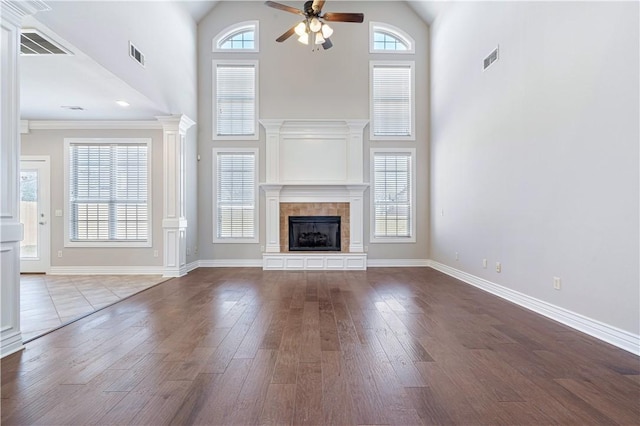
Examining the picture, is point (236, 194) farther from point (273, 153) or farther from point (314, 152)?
point (314, 152)

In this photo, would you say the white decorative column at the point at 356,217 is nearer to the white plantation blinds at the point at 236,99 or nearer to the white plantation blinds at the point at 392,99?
the white plantation blinds at the point at 392,99

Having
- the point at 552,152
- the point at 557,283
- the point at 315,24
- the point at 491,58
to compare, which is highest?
the point at 315,24

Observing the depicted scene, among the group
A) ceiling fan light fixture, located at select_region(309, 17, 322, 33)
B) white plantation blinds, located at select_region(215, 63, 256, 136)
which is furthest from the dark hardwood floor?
white plantation blinds, located at select_region(215, 63, 256, 136)

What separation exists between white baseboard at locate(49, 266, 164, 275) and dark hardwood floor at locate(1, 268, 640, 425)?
117 inches

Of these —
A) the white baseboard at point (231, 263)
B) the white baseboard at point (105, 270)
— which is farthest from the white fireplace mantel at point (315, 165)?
the white baseboard at point (105, 270)

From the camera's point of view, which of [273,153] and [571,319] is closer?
[571,319]

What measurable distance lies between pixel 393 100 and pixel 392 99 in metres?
0.03

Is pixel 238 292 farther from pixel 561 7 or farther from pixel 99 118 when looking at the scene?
pixel 561 7

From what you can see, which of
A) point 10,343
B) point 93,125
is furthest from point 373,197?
point 10,343

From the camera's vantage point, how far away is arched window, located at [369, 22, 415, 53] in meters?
7.86

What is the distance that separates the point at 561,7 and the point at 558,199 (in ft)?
6.19

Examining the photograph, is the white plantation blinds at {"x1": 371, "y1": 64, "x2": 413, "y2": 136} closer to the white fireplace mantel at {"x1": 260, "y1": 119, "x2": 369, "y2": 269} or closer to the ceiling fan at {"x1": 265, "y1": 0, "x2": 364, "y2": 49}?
the white fireplace mantel at {"x1": 260, "y1": 119, "x2": 369, "y2": 269}

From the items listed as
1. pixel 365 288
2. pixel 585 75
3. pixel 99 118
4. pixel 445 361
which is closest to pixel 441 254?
pixel 365 288

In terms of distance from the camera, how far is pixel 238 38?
26.0 feet
